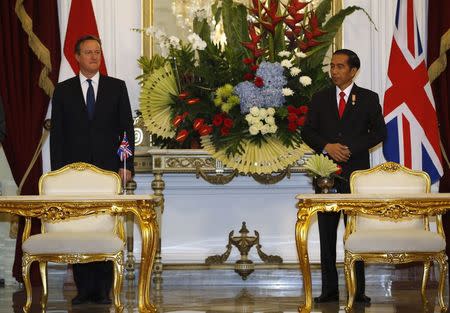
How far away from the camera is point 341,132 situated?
6.88 meters

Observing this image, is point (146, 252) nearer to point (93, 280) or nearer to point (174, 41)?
point (93, 280)

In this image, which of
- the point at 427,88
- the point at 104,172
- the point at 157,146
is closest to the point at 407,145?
the point at 427,88

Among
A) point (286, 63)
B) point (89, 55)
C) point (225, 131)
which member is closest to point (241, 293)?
point (225, 131)

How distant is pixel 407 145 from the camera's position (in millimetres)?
8148

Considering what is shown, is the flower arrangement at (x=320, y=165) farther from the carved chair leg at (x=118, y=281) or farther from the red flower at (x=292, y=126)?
the red flower at (x=292, y=126)

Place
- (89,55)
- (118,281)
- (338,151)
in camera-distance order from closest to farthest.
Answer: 1. (118,281)
2. (338,151)
3. (89,55)

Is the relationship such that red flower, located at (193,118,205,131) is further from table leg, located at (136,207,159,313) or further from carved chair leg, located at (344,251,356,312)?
carved chair leg, located at (344,251,356,312)

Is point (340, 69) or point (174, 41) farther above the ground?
Answer: point (174, 41)

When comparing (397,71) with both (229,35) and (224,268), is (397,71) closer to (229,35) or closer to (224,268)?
(229,35)

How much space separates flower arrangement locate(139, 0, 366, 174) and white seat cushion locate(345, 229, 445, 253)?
1.65m

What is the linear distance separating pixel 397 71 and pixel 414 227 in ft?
7.04

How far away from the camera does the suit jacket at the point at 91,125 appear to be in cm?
687

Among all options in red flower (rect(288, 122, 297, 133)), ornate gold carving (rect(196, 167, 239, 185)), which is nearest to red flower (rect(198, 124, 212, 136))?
ornate gold carving (rect(196, 167, 239, 185))

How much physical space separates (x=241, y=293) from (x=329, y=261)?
104 centimetres
